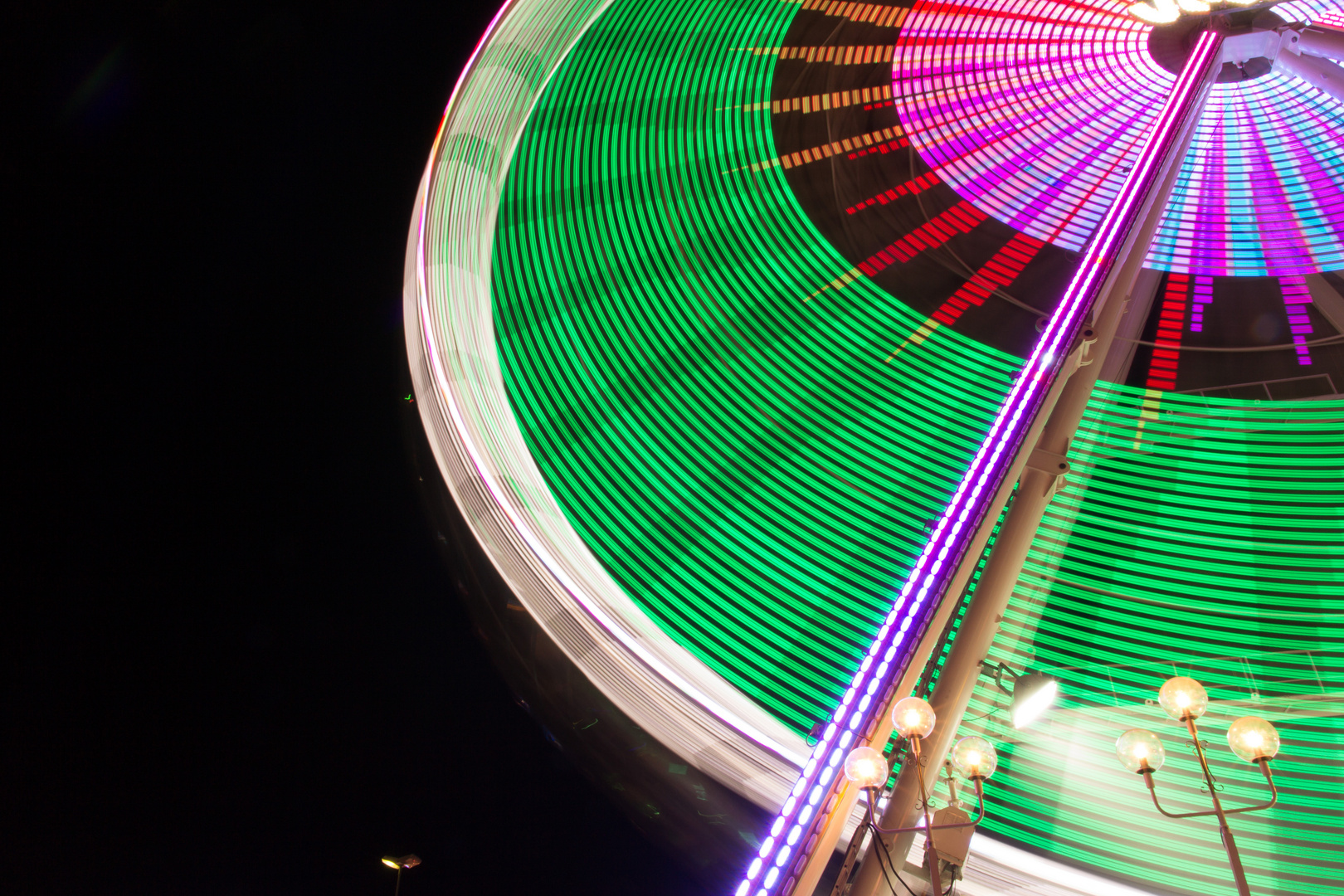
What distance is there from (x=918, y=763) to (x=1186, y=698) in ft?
3.32

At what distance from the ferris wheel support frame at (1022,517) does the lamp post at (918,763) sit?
0.03 metres

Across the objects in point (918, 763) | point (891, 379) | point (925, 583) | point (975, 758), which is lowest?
point (918, 763)

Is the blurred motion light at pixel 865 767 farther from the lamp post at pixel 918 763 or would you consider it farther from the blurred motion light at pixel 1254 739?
the blurred motion light at pixel 1254 739

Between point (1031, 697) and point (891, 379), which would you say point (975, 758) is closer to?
point (1031, 697)

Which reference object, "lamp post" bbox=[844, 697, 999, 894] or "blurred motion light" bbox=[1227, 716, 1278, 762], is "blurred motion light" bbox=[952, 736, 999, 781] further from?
"blurred motion light" bbox=[1227, 716, 1278, 762]

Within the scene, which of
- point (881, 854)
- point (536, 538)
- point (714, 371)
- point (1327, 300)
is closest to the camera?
point (881, 854)

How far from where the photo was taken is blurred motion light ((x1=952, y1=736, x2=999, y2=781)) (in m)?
2.87

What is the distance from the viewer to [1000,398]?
6.42 metres

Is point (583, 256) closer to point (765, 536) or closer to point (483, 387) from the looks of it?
point (483, 387)

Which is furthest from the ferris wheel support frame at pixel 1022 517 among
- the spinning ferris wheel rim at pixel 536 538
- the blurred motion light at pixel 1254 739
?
the spinning ferris wheel rim at pixel 536 538

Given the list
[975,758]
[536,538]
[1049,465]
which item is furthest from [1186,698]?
[536,538]

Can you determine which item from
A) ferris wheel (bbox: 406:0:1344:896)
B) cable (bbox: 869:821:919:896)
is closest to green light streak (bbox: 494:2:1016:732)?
ferris wheel (bbox: 406:0:1344:896)

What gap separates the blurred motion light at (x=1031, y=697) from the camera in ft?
14.0

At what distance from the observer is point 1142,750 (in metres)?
2.89
